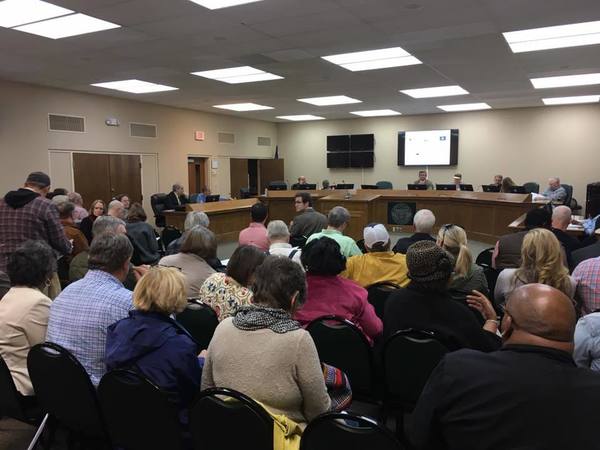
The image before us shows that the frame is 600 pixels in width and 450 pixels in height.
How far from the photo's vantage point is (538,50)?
20.1 feet

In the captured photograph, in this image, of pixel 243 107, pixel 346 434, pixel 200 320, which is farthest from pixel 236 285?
pixel 243 107

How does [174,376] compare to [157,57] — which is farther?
[157,57]

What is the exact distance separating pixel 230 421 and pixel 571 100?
12.0m

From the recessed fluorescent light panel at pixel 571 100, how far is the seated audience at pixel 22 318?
1132 cm

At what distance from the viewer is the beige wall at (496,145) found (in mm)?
11398

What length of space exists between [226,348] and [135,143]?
978 cm

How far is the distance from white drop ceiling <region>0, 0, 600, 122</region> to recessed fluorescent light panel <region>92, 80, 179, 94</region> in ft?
1.02

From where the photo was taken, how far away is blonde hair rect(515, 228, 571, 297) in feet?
8.36

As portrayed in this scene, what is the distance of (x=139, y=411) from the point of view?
167 centimetres

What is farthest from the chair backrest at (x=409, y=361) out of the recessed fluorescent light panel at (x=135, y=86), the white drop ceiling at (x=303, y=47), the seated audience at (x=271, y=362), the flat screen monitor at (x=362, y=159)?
the flat screen monitor at (x=362, y=159)

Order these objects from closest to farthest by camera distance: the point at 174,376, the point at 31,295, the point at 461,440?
the point at 461,440
the point at 174,376
the point at 31,295

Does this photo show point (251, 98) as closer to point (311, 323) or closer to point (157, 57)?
point (157, 57)

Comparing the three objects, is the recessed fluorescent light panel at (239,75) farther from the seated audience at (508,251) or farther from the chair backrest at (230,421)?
the chair backrest at (230,421)

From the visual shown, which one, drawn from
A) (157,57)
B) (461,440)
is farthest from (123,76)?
(461,440)
